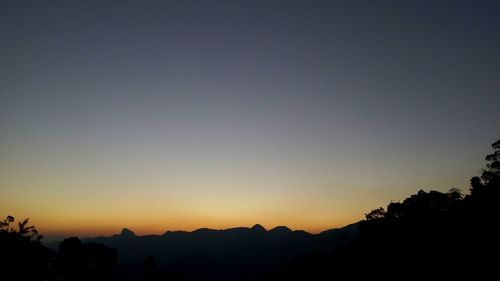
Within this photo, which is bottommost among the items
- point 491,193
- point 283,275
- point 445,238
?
point 283,275

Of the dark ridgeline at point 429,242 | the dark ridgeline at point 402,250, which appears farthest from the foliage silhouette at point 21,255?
the dark ridgeline at point 429,242

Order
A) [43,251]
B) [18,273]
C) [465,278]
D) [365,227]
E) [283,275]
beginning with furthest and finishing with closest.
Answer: [283,275], [365,227], [43,251], [18,273], [465,278]

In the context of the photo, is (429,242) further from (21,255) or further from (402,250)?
(21,255)

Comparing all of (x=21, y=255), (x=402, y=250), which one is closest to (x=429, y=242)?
(x=402, y=250)

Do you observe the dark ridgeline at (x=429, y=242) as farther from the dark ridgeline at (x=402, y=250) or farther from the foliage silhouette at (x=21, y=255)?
the foliage silhouette at (x=21, y=255)

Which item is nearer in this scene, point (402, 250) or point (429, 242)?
point (429, 242)

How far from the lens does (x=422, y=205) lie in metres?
108

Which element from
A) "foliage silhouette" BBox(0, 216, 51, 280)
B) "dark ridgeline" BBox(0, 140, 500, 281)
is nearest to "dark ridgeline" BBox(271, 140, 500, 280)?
"dark ridgeline" BBox(0, 140, 500, 281)

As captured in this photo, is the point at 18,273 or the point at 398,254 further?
the point at 398,254

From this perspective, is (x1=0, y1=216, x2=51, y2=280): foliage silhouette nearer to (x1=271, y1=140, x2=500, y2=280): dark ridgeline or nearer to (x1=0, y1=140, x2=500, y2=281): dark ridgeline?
(x1=0, y1=140, x2=500, y2=281): dark ridgeline

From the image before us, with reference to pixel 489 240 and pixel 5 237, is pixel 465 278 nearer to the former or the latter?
pixel 489 240

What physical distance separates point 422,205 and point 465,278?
176ft

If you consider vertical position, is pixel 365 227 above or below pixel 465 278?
above

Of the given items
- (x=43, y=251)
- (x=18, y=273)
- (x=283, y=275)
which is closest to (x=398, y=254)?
(x=283, y=275)
